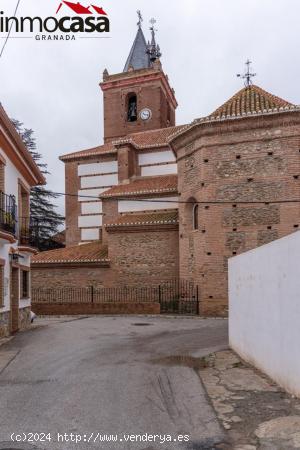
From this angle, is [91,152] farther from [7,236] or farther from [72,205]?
[7,236]

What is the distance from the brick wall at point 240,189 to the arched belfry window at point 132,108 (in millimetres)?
17661

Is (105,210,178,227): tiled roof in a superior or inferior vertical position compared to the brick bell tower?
inferior

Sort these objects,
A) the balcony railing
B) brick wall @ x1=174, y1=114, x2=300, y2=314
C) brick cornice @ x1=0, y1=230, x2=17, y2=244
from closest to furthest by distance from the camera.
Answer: brick cornice @ x1=0, y1=230, x2=17, y2=244, the balcony railing, brick wall @ x1=174, y1=114, x2=300, y2=314

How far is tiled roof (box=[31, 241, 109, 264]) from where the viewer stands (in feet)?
84.9

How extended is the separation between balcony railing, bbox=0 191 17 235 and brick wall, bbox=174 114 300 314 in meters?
10.3

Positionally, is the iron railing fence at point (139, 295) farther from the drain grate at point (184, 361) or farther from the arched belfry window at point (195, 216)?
the drain grate at point (184, 361)

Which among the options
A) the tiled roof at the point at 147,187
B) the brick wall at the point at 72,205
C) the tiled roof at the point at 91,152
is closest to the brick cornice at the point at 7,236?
the tiled roof at the point at 147,187

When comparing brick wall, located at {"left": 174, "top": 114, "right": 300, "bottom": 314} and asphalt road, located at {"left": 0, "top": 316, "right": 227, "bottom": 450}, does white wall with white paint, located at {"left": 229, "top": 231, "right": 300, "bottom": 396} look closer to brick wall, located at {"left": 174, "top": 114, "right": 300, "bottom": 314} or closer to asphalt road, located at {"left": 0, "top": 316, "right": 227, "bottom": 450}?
asphalt road, located at {"left": 0, "top": 316, "right": 227, "bottom": 450}

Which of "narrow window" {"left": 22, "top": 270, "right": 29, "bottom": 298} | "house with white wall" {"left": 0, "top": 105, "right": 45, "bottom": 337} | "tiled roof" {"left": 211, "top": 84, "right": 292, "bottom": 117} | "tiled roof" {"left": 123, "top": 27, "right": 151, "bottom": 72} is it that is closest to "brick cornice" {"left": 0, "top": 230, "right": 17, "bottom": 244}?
"house with white wall" {"left": 0, "top": 105, "right": 45, "bottom": 337}

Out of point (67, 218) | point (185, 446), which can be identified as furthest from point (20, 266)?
point (67, 218)

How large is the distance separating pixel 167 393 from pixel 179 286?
1676 centimetres

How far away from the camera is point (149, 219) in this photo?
Answer: 2606 centimetres

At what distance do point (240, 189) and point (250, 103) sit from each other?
178 inches

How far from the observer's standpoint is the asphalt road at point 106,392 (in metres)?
5.23
